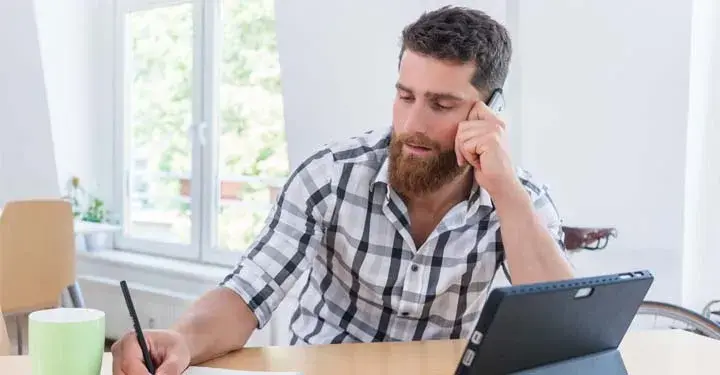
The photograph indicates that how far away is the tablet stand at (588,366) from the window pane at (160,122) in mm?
3308

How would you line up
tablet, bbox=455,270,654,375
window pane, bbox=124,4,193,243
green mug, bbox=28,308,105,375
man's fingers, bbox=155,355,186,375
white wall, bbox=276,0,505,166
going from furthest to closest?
window pane, bbox=124,4,193,243
white wall, bbox=276,0,505,166
man's fingers, bbox=155,355,186,375
green mug, bbox=28,308,105,375
tablet, bbox=455,270,654,375

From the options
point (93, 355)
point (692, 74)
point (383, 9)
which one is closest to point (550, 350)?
point (93, 355)

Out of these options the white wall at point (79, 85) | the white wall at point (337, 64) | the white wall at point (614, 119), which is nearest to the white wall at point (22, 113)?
the white wall at point (79, 85)

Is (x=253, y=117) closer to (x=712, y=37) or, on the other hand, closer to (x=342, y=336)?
(x=712, y=37)

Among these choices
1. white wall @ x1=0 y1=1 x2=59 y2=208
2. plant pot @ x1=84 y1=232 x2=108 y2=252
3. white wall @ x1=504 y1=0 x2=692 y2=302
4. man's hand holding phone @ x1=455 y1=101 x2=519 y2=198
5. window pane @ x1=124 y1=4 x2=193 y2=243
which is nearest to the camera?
man's hand holding phone @ x1=455 y1=101 x2=519 y2=198

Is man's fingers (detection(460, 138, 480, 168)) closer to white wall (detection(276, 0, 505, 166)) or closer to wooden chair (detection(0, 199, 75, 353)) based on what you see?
white wall (detection(276, 0, 505, 166))

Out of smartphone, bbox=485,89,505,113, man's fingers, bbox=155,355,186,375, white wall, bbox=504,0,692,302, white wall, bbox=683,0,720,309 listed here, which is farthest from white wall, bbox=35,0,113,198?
man's fingers, bbox=155,355,186,375

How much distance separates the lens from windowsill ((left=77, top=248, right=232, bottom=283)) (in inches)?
146

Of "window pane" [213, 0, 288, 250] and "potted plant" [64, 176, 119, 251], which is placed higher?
"window pane" [213, 0, 288, 250]

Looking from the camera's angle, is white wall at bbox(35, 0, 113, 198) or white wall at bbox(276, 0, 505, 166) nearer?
white wall at bbox(276, 0, 505, 166)

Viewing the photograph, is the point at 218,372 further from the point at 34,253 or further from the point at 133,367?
the point at 34,253

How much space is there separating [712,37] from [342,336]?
5.57ft

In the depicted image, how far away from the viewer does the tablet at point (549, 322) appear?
794 mm

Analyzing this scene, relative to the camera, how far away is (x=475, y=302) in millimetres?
1505
